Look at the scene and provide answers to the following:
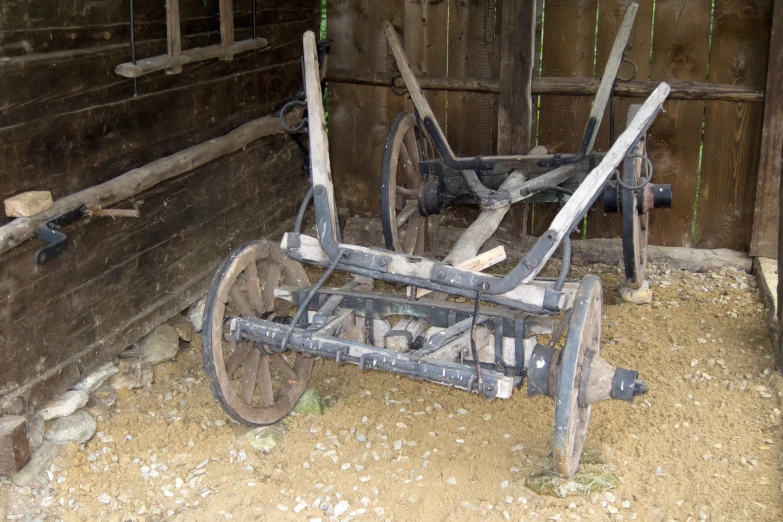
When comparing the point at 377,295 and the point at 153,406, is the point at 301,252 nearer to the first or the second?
the point at 377,295

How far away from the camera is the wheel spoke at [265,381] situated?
4.05 meters

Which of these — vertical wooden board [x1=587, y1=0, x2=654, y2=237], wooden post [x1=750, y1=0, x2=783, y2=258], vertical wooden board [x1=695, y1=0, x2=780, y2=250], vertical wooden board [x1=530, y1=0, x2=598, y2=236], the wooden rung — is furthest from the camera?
vertical wooden board [x1=530, y1=0, x2=598, y2=236]

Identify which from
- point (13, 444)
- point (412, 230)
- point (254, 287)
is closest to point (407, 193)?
point (412, 230)

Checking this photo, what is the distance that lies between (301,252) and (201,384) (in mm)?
1241

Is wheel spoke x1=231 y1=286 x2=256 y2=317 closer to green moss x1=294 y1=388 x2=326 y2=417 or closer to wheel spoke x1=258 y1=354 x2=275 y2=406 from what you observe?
wheel spoke x1=258 y1=354 x2=275 y2=406

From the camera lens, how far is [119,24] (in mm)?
4008

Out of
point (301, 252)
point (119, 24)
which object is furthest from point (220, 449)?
point (119, 24)

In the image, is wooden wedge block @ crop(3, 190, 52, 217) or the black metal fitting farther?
wooden wedge block @ crop(3, 190, 52, 217)

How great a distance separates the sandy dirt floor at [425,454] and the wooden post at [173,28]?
1624 mm

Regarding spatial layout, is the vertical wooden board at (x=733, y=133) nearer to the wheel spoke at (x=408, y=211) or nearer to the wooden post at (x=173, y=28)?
the wheel spoke at (x=408, y=211)

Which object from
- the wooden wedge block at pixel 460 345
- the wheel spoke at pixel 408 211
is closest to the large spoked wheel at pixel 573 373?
the wooden wedge block at pixel 460 345

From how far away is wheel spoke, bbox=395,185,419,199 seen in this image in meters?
5.13

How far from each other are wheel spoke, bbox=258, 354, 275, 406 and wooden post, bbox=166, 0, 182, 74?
1.53 meters

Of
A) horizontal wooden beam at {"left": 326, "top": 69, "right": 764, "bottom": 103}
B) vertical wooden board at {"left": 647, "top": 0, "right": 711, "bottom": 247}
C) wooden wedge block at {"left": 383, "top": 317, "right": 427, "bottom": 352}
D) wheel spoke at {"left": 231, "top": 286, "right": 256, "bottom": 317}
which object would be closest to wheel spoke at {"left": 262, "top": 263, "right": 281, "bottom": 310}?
wheel spoke at {"left": 231, "top": 286, "right": 256, "bottom": 317}
